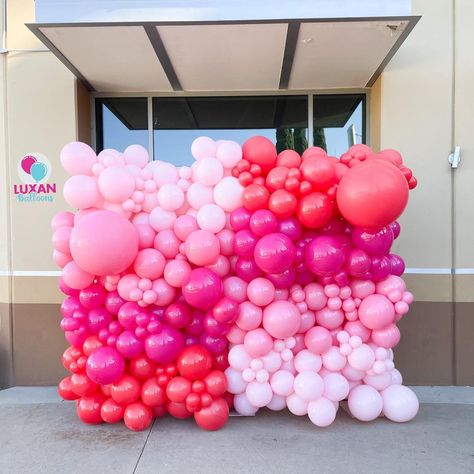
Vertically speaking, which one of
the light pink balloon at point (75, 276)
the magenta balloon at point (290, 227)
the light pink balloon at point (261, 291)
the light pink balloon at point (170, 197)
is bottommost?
the light pink balloon at point (261, 291)

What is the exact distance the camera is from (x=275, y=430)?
337 centimetres

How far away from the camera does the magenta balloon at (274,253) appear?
3.02m

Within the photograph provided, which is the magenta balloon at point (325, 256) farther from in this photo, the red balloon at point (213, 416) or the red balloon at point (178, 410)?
the red balloon at point (178, 410)

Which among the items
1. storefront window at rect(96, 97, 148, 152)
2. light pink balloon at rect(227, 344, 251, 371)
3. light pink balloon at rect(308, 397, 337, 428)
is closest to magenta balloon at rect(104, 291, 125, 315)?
light pink balloon at rect(227, 344, 251, 371)

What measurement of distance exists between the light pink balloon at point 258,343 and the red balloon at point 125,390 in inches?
37.2

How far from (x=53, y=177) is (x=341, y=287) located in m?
3.23

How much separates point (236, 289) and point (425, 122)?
2.82 meters

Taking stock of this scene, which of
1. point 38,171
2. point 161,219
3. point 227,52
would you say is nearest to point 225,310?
point 161,219

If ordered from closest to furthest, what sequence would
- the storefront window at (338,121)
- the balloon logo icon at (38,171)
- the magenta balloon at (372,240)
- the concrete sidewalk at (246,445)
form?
the concrete sidewalk at (246,445) → the magenta balloon at (372,240) → the balloon logo icon at (38,171) → the storefront window at (338,121)

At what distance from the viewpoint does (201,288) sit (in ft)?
10.0

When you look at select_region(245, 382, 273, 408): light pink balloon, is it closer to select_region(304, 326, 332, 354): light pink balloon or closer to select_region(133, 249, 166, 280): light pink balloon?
select_region(304, 326, 332, 354): light pink balloon

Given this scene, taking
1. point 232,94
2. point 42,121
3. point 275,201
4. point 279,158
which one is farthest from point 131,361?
point 232,94

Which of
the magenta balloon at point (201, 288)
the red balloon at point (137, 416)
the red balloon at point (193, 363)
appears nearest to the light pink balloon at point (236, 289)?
the magenta balloon at point (201, 288)

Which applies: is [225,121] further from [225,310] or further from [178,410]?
[178,410]
